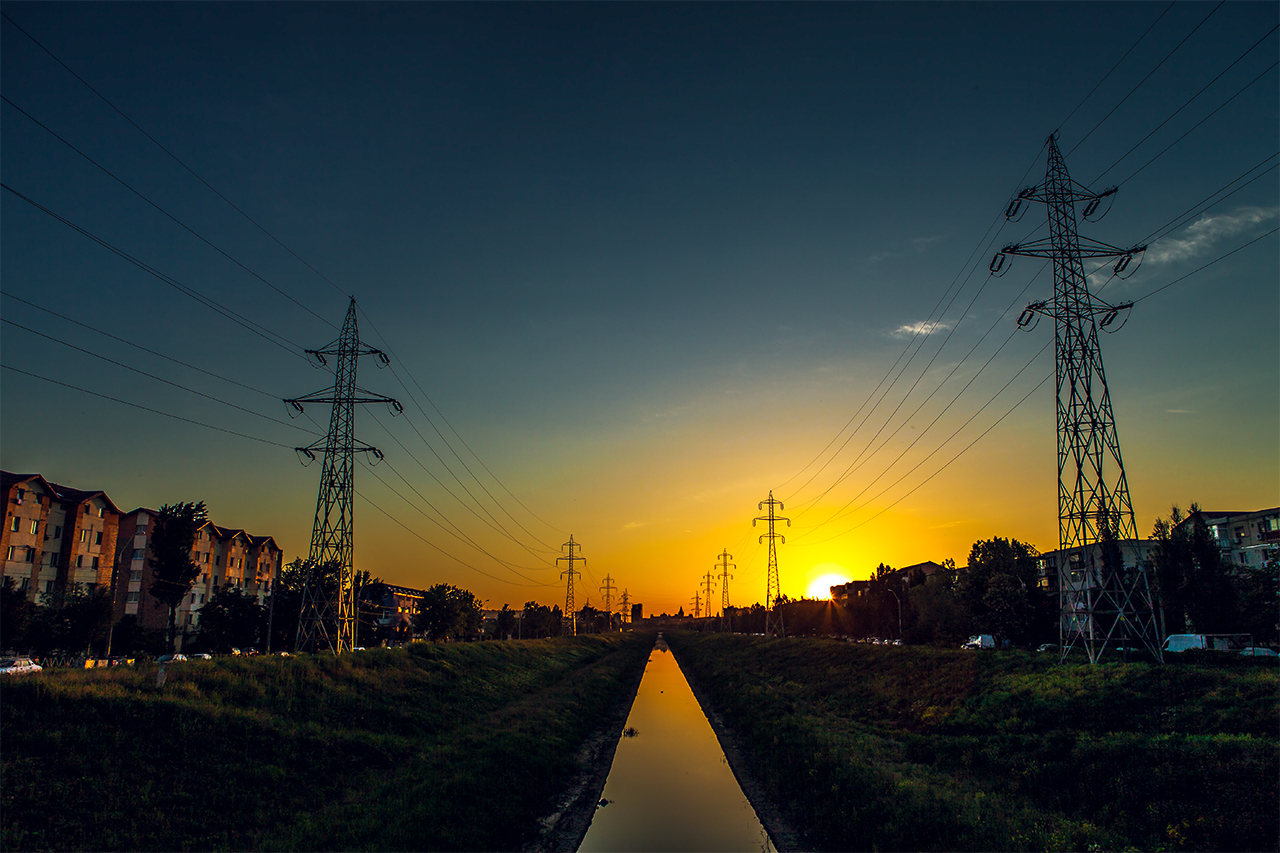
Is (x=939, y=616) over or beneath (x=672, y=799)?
over

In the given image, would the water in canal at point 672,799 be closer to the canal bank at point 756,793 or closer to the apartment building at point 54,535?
the canal bank at point 756,793

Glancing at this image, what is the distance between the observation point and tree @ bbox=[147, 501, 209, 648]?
61281 millimetres

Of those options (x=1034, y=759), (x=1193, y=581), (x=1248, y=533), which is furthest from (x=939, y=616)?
(x=1034, y=759)

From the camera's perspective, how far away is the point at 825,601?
474ft

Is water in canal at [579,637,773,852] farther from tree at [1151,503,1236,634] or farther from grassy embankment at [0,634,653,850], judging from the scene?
tree at [1151,503,1236,634]

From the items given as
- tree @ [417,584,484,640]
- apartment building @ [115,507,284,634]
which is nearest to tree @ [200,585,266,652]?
apartment building @ [115,507,284,634]

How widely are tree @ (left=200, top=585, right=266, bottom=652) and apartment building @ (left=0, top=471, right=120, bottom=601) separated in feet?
64.4

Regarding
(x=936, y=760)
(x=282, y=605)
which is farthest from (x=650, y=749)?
(x=282, y=605)

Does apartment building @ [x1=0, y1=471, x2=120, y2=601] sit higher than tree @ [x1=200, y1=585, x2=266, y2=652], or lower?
higher

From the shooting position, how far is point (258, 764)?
20734mm

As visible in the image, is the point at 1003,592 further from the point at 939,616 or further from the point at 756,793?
the point at 756,793

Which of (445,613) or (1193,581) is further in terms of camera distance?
(445,613)

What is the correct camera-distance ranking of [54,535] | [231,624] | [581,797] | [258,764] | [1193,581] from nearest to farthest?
[258,764], [581,797], [1193,581], [231,624], [54,535]

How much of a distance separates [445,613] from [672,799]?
75.4m
